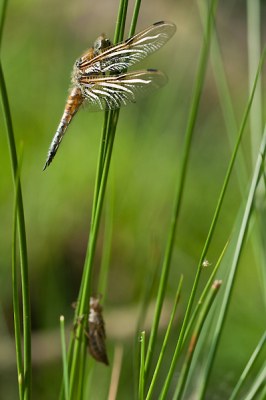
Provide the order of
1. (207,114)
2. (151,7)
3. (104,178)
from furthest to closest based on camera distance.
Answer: (151,7) → (207,114) → (104,178)

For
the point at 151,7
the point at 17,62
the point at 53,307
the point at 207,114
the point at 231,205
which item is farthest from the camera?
the point at 151,7

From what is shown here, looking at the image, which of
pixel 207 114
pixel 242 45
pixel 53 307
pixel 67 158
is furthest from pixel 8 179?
pixel 242 45

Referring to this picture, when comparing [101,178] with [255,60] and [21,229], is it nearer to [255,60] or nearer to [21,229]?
[21,229]

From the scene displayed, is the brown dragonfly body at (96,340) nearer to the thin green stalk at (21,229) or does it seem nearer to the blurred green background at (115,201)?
the thin green stalk at (21,229)

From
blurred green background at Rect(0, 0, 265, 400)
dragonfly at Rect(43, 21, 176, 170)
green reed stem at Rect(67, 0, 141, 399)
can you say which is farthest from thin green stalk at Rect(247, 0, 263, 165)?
blurred green background at Rect(0, 0, 265, 400)

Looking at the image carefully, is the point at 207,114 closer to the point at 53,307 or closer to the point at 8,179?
the point at 8,179

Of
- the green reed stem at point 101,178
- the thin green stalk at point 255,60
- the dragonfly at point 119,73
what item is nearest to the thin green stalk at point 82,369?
the green reed stem at point 101,178
